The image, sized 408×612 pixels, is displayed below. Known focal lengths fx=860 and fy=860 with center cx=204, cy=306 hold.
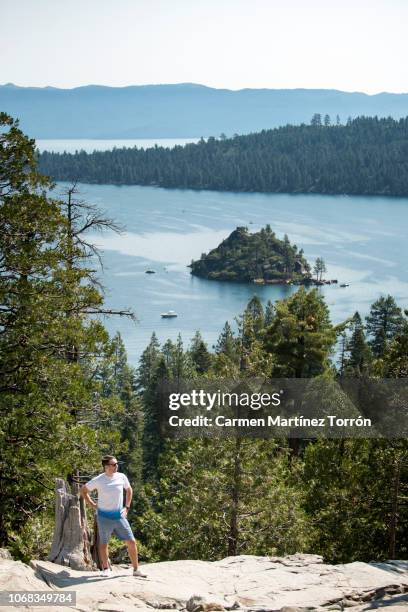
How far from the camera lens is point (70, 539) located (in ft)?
42.9

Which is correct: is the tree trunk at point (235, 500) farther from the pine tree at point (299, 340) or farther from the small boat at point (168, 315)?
the small boat at point (168, 315)

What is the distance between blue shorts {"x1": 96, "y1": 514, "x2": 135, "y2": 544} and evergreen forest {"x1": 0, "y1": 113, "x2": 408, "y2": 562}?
1.98 metres

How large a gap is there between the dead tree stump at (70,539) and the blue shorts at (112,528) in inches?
17.5

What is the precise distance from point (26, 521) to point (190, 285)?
162 meters

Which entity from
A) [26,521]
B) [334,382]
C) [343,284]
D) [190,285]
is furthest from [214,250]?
[26,521]

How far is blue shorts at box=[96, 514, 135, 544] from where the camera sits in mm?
12727

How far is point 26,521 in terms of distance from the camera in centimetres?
1600

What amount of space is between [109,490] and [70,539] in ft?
4.03

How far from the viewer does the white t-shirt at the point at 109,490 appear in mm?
12477

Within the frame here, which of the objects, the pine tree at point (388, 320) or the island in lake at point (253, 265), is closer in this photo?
the pine tree at point (388, 320)

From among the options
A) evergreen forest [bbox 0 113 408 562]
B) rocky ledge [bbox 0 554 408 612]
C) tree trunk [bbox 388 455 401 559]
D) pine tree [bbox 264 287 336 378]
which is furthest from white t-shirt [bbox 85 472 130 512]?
pine tree [bbox 264 287 336 378]

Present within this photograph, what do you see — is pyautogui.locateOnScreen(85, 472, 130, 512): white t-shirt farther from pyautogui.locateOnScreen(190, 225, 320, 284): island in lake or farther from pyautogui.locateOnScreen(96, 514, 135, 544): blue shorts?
pyautogui.locateOnScreen(190, 225, 320, 284): island in lake

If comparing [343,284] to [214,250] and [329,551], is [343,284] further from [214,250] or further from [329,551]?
[329,551]

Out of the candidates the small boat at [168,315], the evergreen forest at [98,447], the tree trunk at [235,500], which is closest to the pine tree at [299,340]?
the evergreen forest at [98,447]
